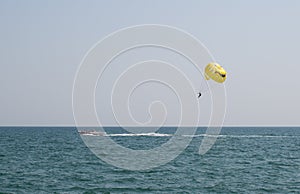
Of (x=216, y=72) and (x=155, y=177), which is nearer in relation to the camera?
(x=216, y=72)

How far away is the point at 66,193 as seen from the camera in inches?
1431

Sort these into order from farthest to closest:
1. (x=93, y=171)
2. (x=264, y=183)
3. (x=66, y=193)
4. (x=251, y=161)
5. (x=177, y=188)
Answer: (x=251, y=161) < (x=93, y=171) < (x=264, y=183) < (x=177, y=188) < (x=66, y=193)

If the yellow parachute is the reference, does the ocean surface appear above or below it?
below

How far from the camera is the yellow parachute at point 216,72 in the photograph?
44531 mm

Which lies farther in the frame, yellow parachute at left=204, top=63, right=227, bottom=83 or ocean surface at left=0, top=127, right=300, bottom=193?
yellow parachute at left=204, top=63, right=227, bottom=83

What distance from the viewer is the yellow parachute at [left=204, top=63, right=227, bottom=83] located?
44531 millimetres

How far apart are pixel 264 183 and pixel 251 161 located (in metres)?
20.3

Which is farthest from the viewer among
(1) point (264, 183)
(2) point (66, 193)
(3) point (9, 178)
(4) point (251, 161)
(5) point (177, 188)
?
(4) point (251, 161)

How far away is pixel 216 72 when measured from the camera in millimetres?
44438

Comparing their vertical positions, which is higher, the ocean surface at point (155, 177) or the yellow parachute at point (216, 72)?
the yellow parachute at point (216, 72)

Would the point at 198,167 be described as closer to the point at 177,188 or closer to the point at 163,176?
the point at 163,176

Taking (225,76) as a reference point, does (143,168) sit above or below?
below

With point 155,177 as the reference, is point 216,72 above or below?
above

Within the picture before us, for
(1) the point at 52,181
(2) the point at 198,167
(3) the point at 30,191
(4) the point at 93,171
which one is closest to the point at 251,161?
(2) the point at 198,167
